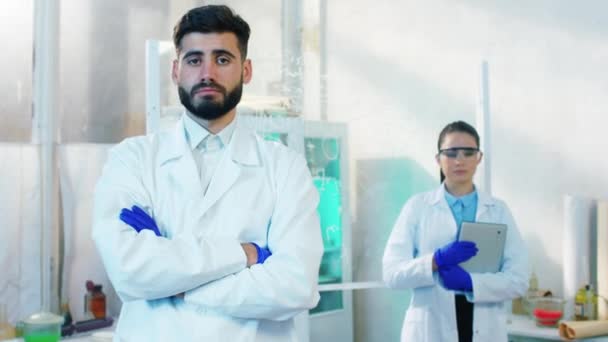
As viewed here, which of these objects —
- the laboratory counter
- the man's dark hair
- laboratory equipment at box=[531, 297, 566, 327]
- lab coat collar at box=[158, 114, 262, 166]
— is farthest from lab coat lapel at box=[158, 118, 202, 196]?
laboratory equipment at box=[531, 297, 566, 327]

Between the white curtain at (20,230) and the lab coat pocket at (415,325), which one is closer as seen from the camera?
the lab coat pocket at (415,325)

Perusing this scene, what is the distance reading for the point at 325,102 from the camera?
2832 millimetres

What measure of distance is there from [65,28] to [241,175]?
1.72m

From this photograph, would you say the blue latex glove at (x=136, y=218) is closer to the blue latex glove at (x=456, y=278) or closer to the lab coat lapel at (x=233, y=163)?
the lab coat lapel at (x=233, y=163)

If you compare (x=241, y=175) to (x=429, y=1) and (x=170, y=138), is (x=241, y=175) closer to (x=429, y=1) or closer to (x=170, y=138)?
(x=170, y=138)

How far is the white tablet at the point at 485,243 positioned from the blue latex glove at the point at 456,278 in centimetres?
7

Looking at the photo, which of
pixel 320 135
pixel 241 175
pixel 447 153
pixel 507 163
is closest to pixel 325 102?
pixel 320 135

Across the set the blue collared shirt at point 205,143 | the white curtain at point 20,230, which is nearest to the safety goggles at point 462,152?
the blue collared shirt at point 205,143

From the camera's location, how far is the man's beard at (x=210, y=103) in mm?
1540

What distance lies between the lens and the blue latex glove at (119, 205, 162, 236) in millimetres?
1443

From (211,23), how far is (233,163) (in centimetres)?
35

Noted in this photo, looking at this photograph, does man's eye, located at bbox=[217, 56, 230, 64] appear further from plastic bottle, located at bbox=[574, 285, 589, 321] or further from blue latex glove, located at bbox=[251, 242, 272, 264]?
plastic bottle, located at bbox=[574, 285, 589, 321]

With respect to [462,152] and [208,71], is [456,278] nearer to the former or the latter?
[462,152]

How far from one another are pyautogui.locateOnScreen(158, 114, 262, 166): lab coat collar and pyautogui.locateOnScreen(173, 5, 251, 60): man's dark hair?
208mm
